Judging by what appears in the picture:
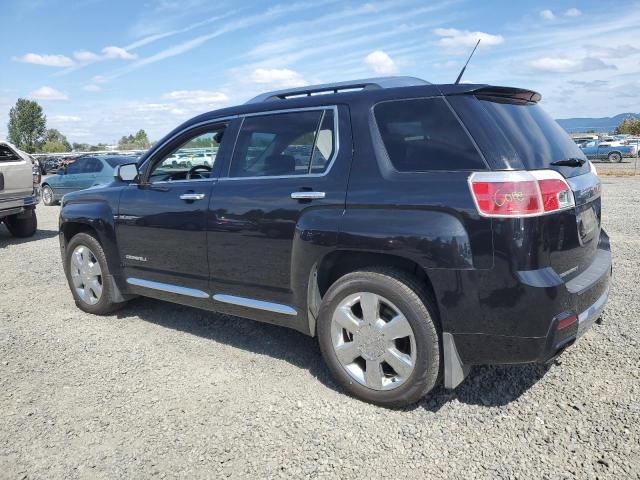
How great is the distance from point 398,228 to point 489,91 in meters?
0.98

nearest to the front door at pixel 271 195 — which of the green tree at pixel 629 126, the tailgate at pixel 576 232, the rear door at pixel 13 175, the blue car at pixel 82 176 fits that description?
the tailgate at pixel 576 232

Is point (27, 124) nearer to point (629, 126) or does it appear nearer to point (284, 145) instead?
point (629, 126)

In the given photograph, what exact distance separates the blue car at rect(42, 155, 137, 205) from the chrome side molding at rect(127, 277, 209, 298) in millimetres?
9337

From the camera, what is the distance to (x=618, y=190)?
48.9 feet

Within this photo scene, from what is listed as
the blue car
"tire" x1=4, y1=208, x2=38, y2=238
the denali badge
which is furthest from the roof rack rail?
the blue car

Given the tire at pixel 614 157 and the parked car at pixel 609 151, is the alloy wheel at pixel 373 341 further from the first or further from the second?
the tire at pixel 614 157

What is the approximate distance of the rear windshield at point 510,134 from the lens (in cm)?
276

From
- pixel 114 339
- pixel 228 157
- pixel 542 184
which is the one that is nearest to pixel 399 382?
pixel 542 184

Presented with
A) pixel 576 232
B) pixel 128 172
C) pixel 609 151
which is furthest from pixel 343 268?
pixel 609 151

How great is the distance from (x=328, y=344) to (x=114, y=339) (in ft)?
7.15

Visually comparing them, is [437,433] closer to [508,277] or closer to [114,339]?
[508,277]

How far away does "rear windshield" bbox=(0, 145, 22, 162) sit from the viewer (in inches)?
379

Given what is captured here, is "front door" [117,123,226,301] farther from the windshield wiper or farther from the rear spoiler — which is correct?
the windshield wiper

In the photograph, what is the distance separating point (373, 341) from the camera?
308 cm
